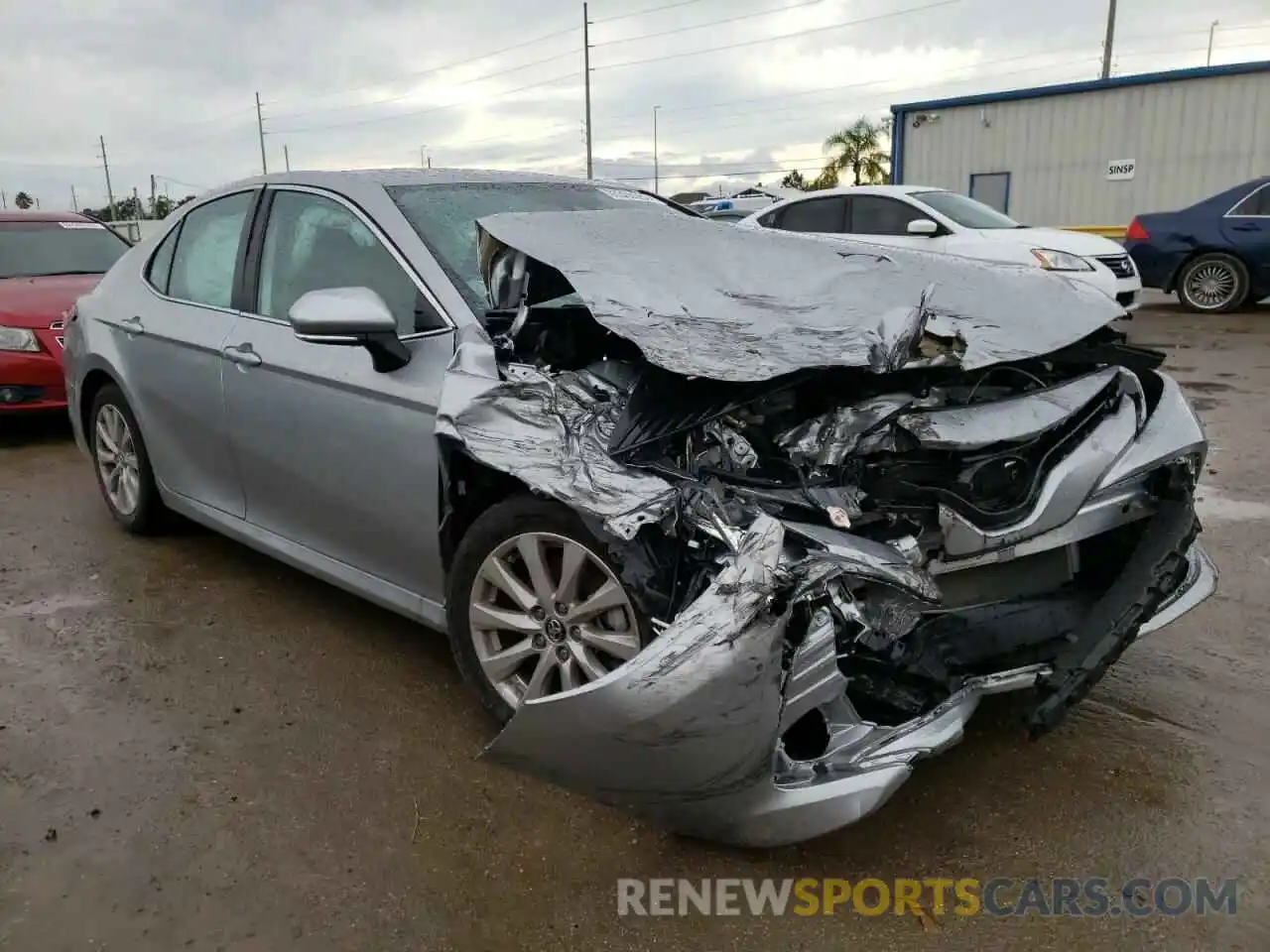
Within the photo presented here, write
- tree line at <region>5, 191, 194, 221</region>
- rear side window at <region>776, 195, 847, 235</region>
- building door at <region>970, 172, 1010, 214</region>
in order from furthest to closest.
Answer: tree line at <region>5, 191, 194, 221</region>
building door at <region>970, 172, 1010, 214</region>
rear side window at <region>776, 195, 847, 235</region>

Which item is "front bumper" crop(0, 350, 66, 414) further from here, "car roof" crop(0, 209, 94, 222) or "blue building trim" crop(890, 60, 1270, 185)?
"blue building trim" crop(890, 60, 1270, 185)

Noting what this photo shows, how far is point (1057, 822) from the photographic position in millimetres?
2566

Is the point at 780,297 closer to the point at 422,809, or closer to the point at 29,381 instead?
the point at 422,809

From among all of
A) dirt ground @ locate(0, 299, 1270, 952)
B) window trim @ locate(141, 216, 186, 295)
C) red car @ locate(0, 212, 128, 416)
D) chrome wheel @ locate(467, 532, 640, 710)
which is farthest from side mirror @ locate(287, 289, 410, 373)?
red car @ locate(0, 212, 128, 416)

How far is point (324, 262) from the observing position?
11.3 feet

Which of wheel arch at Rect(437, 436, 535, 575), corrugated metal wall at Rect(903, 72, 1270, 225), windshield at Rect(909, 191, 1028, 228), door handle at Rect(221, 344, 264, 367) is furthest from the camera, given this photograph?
corrugated metal wall at Rect(903, 72, 1270, 225)

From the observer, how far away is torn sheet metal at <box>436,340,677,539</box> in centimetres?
234

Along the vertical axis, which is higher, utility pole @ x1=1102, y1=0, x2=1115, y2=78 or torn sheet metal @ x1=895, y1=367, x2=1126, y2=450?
utility pole @ x1=1102, y1=0, x2=1115, y2=78

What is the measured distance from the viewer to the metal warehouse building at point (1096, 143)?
1557 cm

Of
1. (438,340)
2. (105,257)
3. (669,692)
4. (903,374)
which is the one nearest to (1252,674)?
(903,374)

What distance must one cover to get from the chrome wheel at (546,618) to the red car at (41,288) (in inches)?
199

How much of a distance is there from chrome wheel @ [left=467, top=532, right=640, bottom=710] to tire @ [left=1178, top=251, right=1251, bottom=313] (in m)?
12.1

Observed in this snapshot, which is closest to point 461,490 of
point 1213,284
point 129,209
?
point 1213,284

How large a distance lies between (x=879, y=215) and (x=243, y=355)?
8.23m
